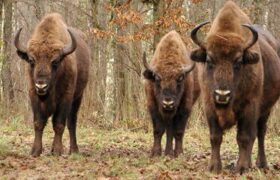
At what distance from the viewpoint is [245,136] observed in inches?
370

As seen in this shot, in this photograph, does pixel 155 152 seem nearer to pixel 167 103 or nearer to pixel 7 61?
pixel 167 103

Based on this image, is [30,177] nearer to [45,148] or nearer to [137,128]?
[45,148]

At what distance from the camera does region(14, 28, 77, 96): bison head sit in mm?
11172

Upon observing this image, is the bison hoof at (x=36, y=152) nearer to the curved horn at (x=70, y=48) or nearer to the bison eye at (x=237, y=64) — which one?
the curved horn at (x=70, y=48)

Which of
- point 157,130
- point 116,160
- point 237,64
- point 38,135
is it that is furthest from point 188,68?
point 237,64

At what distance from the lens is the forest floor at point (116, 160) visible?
29.0 ft

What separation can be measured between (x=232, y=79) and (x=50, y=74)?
3.76 m

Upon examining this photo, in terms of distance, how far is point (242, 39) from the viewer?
9.25 metres

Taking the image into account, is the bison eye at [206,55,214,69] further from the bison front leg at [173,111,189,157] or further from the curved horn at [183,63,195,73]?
the bison front leg at [173,111,189,157]

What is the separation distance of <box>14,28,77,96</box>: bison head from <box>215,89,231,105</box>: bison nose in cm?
356

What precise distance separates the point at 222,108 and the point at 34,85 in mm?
3927

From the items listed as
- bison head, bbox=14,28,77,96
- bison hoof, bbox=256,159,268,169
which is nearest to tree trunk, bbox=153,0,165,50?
bison head, bbox=14,28,77,96

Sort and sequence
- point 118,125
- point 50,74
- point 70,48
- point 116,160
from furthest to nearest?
point 118,125 → point 70,48 → point 50,74 → point 116,160

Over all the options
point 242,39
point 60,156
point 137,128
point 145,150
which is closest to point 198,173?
point 242,39
